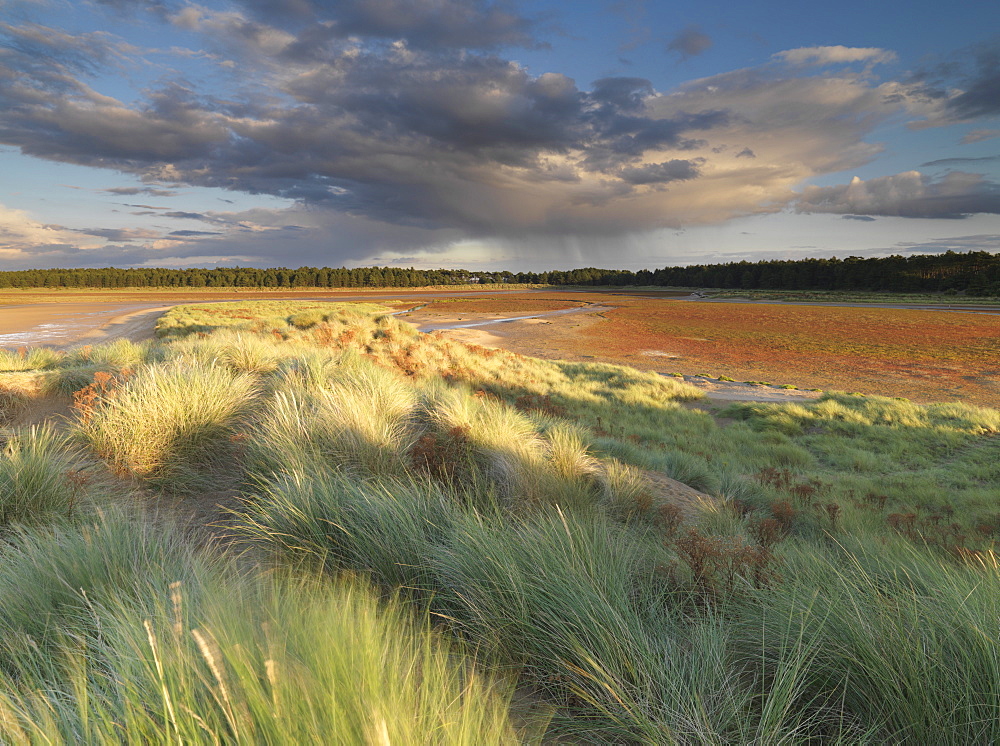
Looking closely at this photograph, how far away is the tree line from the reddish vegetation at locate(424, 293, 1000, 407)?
5035cm

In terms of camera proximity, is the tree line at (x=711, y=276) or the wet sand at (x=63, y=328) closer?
the wet sand at (x=63, y=328)

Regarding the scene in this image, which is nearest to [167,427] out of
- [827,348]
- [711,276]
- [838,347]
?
[827,348]

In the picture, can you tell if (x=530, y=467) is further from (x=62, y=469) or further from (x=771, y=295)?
(x=771, y=295)

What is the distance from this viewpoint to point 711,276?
482 feet

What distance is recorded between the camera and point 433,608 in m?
2.77

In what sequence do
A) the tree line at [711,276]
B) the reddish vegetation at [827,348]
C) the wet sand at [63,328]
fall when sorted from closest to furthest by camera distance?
1. the reddish vegetation at [827,348]
2. the wet sand at [63,328]
3. the tree line at [711,276]

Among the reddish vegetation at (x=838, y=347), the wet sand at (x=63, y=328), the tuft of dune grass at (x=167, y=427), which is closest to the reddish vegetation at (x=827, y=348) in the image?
the reddish vegetation at (x=838, y=347)

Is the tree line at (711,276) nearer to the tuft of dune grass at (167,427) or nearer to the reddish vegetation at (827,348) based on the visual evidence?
the reddish vegetation at (827,348)

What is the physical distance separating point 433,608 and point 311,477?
6.17 feet

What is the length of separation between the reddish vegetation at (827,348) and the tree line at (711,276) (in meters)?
50.4

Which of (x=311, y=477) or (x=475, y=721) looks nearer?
(x=475, y=721)

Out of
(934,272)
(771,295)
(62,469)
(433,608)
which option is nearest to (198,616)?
(433,608)

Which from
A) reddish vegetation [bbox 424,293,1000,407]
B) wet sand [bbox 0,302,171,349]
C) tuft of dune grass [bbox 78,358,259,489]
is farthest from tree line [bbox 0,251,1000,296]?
tuft of dune grass [bbox 78,358,259,489]

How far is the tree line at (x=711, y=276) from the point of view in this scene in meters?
94.1
